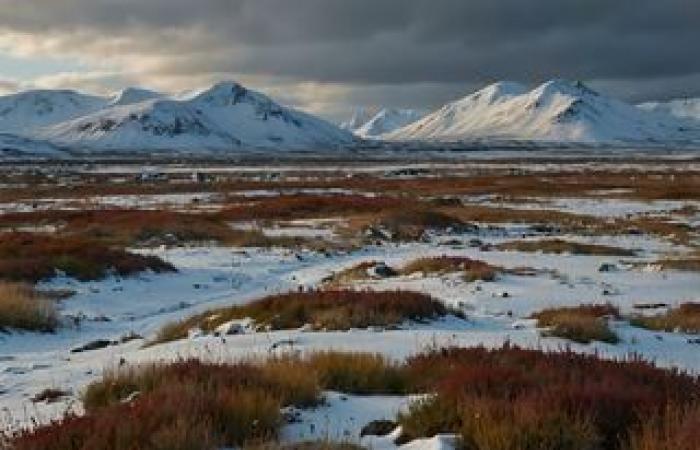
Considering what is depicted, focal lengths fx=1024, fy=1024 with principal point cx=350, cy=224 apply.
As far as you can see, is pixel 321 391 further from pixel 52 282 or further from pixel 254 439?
pixel 52 282

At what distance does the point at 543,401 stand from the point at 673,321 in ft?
36.8

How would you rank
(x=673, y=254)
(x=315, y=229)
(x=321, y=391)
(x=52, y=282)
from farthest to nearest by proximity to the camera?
(x=315, y=229)
(x=673, y=254)
(x=52, y=282)
(x=321, y=391)

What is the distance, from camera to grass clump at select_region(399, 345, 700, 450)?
23.2 ft

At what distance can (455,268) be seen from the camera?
87.5 ft

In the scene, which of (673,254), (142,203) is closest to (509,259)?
(673,254)

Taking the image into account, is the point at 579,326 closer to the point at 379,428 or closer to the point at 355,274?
the point at 379,428

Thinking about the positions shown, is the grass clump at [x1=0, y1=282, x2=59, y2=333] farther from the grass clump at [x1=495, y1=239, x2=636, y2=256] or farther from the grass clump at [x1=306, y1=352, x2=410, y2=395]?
the grass clump at [x1=495, y1=239, x2=636, y2=256]

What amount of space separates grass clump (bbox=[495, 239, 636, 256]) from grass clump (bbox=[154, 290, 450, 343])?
16.1 metres

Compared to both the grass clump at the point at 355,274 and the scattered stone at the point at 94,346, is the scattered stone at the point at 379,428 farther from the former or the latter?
the grass clump at the point at 355,274

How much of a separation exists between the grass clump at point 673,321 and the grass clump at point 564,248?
1399cm

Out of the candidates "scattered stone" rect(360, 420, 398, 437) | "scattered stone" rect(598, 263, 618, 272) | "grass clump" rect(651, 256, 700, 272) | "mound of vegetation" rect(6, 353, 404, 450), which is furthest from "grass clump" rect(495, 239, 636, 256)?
"scattered stone" rect(360, 420, 398, 437)

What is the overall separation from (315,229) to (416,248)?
854cm

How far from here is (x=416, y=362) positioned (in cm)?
1074

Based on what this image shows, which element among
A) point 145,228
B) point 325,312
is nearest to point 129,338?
point 325,312
